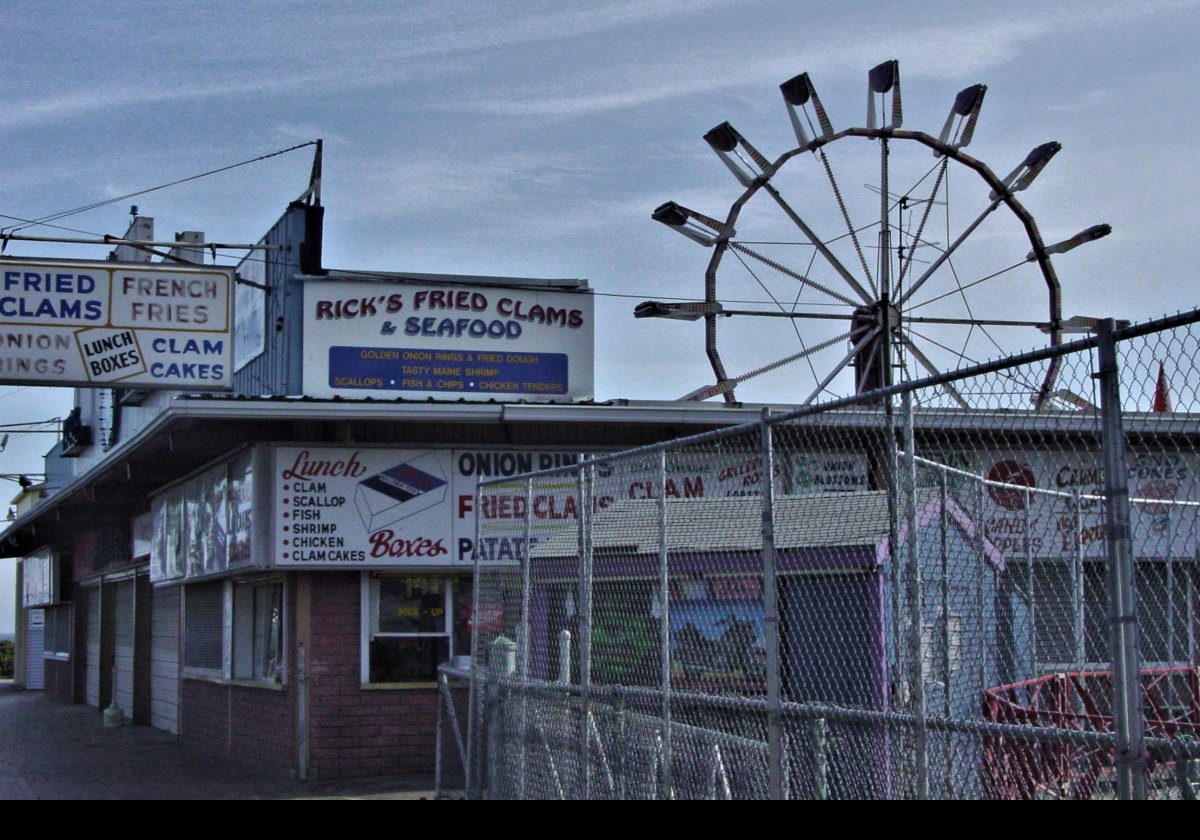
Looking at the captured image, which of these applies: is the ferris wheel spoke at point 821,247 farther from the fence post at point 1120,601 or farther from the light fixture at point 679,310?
the fence post at point 1120,601

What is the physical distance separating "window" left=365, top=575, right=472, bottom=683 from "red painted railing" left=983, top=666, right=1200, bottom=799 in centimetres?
708

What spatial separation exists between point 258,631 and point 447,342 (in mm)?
4097

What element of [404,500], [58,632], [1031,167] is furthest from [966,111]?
[58,632]

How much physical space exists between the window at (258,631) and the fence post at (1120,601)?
12116 mm

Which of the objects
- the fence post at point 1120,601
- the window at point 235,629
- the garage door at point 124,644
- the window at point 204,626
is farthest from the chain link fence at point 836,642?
the garage door at point 124,644

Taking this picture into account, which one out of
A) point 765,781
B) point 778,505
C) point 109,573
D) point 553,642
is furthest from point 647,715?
point 109,573

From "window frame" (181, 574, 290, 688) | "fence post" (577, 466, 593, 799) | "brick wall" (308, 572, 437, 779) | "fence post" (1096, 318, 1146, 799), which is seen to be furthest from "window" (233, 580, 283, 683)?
"fence post" (1096, 318, 1146, 799)

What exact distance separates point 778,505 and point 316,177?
11068 millimetres

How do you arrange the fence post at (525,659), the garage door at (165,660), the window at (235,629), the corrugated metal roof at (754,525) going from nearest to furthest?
the corrugated metal roof at (754,525)
the fence post at (525,659)
the window at (235,629)
the garage door at (165,660)

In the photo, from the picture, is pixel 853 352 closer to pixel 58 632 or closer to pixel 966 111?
pixel 966 111

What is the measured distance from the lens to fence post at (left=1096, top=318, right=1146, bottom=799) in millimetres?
4715

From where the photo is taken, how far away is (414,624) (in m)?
15.5

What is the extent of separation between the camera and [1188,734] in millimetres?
9344

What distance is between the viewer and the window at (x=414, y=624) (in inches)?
602
